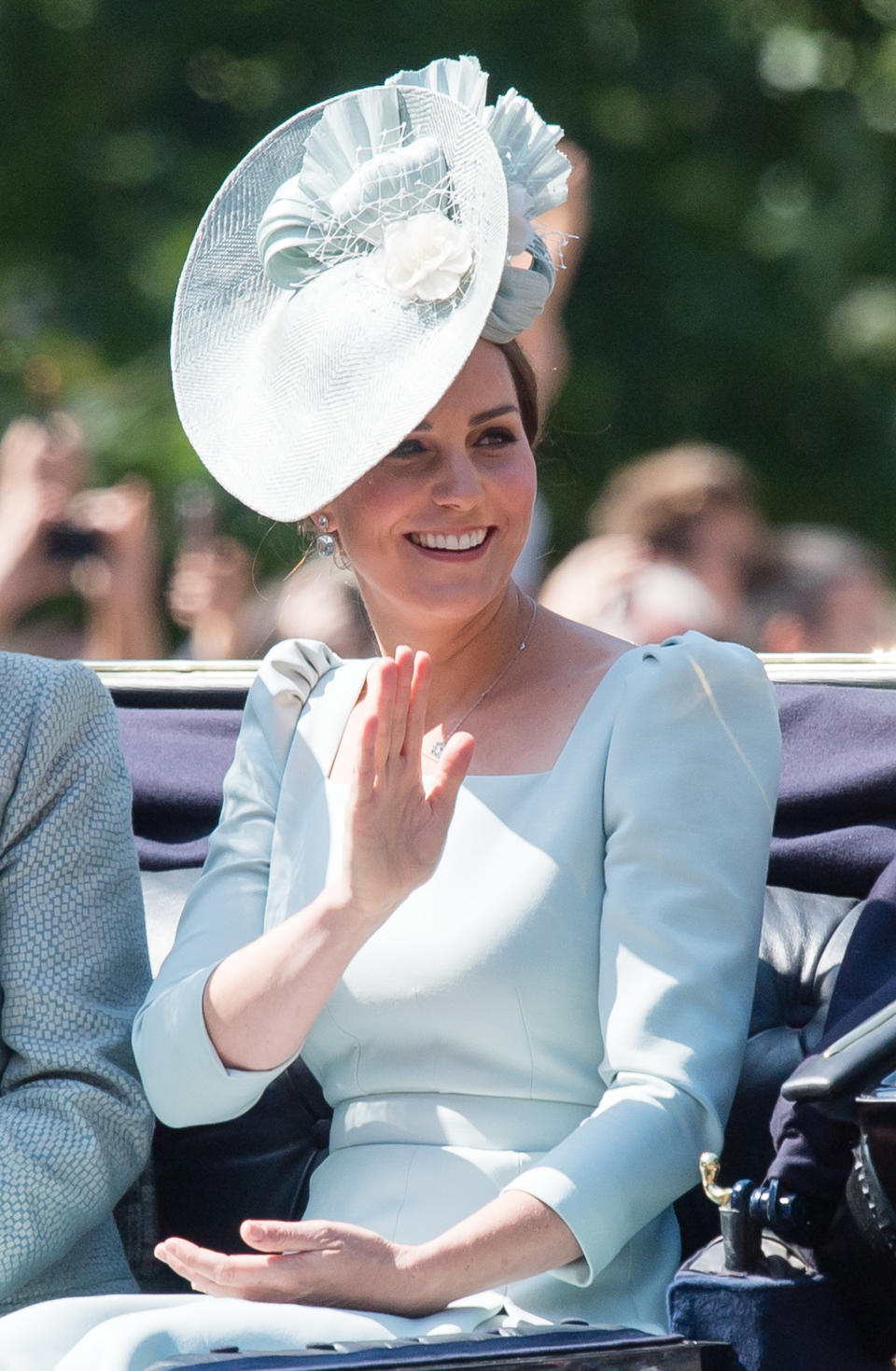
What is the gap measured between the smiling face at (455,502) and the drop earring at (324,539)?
0.09 meters

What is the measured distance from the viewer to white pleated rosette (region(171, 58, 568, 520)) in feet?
5.98

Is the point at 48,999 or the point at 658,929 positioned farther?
the point at 48,999

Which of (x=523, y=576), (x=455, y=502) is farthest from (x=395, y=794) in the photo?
(x=523, y=576)

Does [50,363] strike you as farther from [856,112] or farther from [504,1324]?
[504,1324]

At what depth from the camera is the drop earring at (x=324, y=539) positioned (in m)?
2.01

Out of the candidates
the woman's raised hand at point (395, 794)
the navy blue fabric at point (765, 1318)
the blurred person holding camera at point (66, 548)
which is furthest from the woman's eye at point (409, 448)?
the blurred person holding camera at point (66, 548)

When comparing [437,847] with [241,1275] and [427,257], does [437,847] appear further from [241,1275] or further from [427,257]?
[427,257]

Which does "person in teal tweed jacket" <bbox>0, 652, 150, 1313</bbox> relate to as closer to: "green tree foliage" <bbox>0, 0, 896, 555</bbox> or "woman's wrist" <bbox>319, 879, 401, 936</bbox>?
"woman's wrist" <bbox>319, 879, 401, 936</bbox>

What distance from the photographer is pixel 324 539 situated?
2.03m

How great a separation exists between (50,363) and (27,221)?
98 cm

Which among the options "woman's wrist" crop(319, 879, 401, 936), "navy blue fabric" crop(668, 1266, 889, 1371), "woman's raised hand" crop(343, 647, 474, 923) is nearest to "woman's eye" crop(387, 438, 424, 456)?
"woman's raised hand" crop(343, 647, 474, 923)

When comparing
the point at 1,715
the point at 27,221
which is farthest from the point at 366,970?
the point at 27,221

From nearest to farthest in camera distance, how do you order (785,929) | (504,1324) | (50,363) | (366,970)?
(504,1324), (366,970), (785,929), (50,363)

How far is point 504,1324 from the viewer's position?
1586 millimetres
